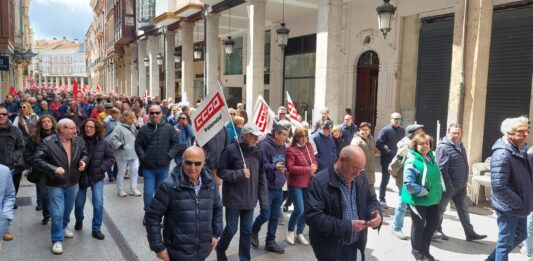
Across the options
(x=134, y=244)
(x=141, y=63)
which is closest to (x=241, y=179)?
(x=134, y=244)

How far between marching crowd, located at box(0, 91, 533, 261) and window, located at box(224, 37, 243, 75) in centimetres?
1664

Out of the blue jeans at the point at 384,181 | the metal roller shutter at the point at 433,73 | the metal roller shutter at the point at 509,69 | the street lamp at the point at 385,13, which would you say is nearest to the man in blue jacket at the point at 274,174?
the blue jeans at the point at 384,181

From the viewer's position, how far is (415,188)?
4.48 meters

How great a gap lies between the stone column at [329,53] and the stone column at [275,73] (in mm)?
9078

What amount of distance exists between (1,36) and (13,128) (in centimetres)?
1448

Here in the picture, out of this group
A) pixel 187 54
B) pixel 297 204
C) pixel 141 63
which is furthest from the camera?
pixel 141 63

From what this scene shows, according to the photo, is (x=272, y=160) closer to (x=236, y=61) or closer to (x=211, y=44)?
(x=211, y=44)

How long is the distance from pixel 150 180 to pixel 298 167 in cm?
243

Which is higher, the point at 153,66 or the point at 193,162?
the point at 153,66

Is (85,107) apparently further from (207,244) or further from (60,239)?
(207,244)

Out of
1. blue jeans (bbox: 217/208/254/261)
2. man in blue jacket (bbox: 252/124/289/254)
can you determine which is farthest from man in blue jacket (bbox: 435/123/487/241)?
blue jeans (bbox: 217/208/254/261)

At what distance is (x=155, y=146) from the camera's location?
600 centimetres

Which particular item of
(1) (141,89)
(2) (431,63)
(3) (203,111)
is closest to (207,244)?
(3) (203,111)

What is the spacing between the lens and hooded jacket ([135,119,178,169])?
5996 millimetres
